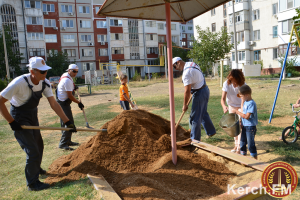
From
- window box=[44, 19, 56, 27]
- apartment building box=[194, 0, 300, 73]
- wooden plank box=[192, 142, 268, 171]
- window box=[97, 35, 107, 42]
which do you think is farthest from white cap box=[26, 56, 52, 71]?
window box=[97, 35, 107, 42]

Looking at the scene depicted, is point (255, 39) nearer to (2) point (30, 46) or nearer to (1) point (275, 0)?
(1) point (275, 0)

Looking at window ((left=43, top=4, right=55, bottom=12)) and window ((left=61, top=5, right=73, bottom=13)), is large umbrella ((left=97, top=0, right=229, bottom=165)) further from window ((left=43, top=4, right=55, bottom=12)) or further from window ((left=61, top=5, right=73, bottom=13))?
window ((left=61, top=5, right=73, bottom=13))

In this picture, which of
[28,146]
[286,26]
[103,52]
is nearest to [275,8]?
[286,26]

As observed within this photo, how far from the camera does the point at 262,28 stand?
1384 inches

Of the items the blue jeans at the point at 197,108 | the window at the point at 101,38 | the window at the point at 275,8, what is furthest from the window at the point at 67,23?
the blue jeans at the point at 197,108

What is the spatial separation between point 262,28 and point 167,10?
36304mm

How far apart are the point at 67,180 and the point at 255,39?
38.2 meters

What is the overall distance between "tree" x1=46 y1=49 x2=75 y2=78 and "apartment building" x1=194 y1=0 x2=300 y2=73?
1083 inches

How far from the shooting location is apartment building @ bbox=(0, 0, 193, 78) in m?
40.2

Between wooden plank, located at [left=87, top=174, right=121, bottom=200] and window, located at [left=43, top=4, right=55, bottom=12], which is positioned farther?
window, located at [left=43, top=4, right=55, bottom=12]

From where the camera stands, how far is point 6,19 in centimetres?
3928

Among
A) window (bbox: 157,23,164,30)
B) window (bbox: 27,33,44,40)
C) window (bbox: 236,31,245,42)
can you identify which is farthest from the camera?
window (bbox: 157,23,164,30)

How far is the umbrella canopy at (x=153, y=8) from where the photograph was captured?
4297mm

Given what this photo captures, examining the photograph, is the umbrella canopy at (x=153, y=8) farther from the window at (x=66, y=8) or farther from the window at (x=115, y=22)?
the window at (x=66, y=8)
